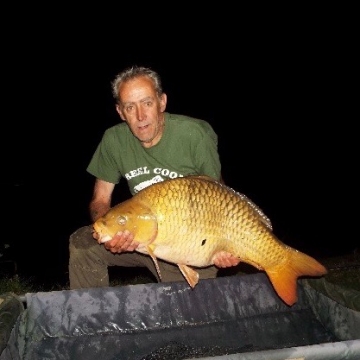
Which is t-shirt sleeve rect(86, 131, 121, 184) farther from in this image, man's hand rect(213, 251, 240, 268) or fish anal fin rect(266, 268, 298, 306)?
fish anal fin rect(266, 268, 298, 306)

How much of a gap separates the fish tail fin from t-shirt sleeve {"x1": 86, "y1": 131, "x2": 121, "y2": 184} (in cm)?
101

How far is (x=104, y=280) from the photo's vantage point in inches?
91.7

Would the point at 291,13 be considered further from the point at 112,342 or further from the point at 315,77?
the point at 112,342

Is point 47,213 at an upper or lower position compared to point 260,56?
lower

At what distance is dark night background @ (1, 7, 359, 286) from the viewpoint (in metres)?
7.96

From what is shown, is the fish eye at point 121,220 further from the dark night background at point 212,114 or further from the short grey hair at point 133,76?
the dark night background at point 212,114

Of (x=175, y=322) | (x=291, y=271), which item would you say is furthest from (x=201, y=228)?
(x=175, y=322)

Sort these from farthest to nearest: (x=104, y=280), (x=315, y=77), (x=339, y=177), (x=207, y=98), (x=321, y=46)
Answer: (x=321, y=46), (x=315, y=77), (x=207, y=98), (x=339, y=177), (x=104, y=280)

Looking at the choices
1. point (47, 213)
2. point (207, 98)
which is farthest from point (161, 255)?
point (207, 98)

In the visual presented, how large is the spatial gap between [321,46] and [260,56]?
4.07m

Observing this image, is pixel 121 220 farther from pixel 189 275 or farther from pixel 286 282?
pixel 286 282

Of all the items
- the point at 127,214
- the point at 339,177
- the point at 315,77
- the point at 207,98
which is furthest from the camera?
the point at 315,77

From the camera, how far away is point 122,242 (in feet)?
5.73

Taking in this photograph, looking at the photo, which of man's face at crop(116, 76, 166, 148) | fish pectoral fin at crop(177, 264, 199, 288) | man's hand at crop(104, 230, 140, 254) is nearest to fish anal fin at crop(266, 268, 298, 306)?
fish pectoral fin at crop(177, 264, 199, 288)
